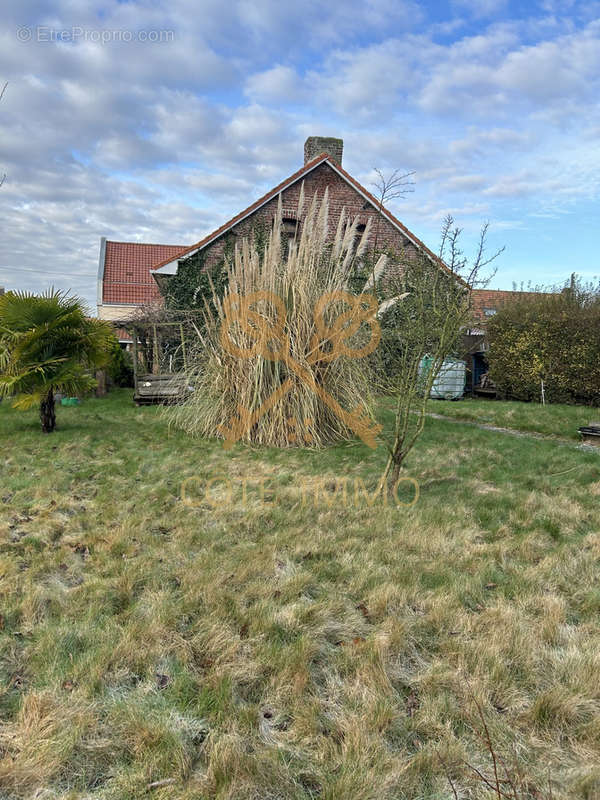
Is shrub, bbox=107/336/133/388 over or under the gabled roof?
under

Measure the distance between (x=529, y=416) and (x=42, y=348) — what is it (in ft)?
23.8

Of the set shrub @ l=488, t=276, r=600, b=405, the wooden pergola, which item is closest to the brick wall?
the wooden pergola

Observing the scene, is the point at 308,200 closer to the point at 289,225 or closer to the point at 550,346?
the point at 289,225

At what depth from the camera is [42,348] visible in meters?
5.92

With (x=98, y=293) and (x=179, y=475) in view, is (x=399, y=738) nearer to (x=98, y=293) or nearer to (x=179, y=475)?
(x=179, y=475)

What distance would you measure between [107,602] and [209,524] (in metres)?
1.01

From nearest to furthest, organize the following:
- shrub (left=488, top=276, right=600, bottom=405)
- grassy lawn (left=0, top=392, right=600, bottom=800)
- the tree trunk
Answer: grassy lawn (left=0, top=392, right=600, bottom=800) → the tree trunk → shrub (left=488, top=276, right=600, bottom=405)

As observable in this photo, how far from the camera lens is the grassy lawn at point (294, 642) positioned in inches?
48.8

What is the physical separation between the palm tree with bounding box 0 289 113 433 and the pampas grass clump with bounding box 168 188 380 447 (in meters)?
1.85

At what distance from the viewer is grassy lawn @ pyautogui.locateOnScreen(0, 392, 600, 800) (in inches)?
48.8

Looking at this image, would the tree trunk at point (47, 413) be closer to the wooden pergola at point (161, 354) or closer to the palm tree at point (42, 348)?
the palm tree at point (42, 348)

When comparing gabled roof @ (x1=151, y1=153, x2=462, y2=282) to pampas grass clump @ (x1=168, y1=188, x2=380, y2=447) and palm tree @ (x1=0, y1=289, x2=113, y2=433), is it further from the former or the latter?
pampas grass clump @ (x1=168, y1=188, x2=380, y2=447)

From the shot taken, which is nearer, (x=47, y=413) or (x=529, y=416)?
(x=47, y=413)

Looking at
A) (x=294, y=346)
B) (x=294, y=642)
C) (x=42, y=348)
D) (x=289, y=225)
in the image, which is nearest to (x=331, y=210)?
(x=289, y=225)
